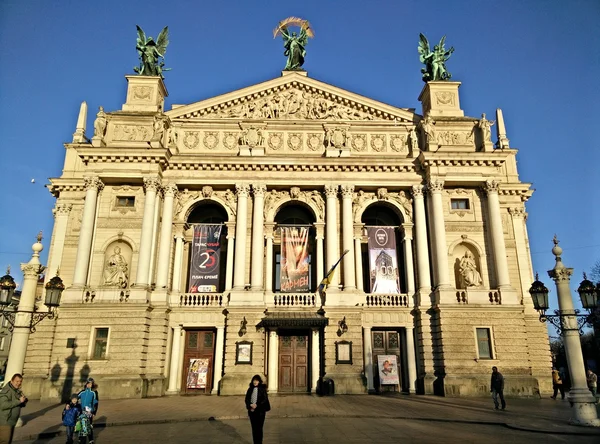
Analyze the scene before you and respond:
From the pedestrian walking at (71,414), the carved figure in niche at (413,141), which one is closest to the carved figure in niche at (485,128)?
the carved figure in niche at (413,141)

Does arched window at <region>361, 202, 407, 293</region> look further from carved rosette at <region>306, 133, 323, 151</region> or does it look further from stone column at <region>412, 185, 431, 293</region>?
carved rosette at <region>306, 133, 323, 151</region>

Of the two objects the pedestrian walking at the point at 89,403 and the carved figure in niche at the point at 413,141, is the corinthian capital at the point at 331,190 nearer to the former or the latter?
the carved figure in niche at the point at 413,141

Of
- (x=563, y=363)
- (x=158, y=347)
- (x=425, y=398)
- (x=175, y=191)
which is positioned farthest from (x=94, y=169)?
(x=563, y=363)

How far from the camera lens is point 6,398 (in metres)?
9.71

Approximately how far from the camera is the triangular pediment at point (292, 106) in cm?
3300

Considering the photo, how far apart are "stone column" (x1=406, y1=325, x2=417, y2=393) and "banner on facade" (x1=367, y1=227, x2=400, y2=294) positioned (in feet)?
8.87

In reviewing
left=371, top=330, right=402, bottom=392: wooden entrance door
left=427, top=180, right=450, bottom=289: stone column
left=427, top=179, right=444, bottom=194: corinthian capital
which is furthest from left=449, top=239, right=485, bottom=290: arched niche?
left=371, top=330, right=402, bottom=392: wooden entrance door

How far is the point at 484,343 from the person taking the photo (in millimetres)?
27203

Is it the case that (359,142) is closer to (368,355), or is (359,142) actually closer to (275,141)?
(275,141)

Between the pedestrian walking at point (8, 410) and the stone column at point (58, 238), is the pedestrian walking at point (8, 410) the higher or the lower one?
the lower one

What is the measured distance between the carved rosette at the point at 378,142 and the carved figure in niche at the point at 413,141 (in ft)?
Result: 6.02

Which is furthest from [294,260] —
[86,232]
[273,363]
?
[86,232]

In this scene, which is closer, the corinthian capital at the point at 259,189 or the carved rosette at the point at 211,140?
the corinthian capital at the point at 259,189

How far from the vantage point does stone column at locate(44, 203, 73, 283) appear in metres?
30.9
